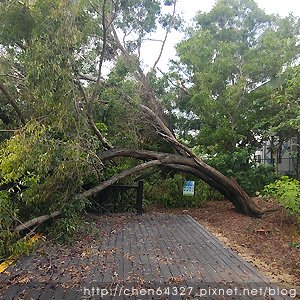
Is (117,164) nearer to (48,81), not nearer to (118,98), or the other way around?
(118,98)

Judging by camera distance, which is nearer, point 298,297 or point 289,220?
point 298,297

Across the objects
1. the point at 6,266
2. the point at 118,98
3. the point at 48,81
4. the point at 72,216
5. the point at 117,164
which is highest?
the point at 118,98

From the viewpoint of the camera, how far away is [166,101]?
1215cm

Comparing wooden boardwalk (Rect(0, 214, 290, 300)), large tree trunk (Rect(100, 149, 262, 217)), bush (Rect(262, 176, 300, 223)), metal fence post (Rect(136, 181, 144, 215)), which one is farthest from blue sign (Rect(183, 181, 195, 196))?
wooden boardwalk (Rect(0, 214, 290, 300))

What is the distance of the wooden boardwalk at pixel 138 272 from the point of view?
385 cm

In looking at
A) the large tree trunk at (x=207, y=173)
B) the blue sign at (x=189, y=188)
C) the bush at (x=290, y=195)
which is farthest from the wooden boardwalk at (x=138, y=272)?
the blue sign at (x=189, y=188)

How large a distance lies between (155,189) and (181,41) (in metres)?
6.71

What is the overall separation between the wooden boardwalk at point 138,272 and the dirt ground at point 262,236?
→ 33 cm

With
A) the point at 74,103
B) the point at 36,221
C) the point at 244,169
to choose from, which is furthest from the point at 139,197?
the point at 244,169

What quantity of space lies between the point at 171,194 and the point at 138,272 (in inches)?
261

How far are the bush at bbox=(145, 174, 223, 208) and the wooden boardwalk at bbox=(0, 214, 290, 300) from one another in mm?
4202

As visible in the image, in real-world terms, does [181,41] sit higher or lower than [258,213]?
higher

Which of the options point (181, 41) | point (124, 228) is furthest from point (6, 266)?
point (181, 41)

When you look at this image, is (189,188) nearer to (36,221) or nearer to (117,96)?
(117,96)
